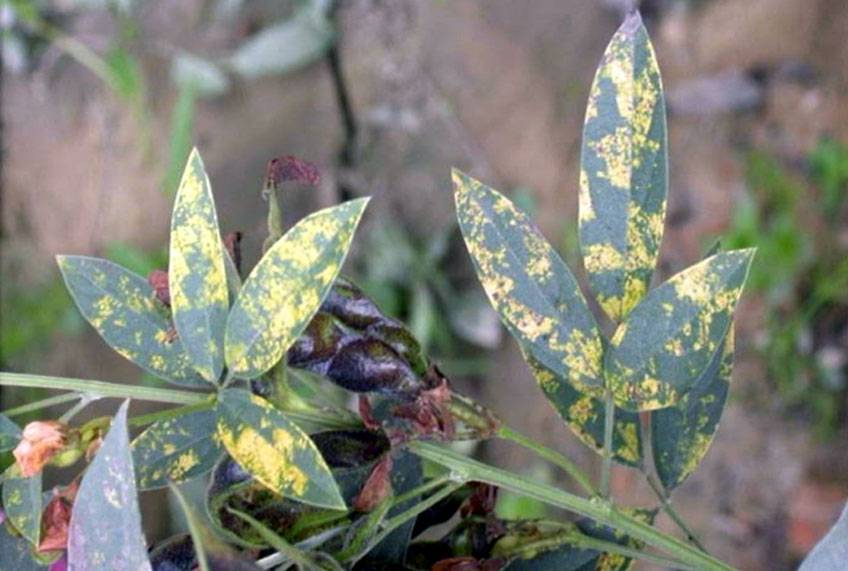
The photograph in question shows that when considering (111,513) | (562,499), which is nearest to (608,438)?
(562,499)

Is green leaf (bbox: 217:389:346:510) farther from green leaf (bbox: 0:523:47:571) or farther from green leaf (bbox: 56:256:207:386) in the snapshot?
green leaf (bbox: 0:523:47:571)

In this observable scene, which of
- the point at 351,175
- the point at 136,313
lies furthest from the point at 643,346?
the point at 351,175

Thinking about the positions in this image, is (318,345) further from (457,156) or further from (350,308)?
(457,156)

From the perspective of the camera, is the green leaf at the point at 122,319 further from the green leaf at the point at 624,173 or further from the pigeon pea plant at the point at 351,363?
the green leaf at the point at 624,173

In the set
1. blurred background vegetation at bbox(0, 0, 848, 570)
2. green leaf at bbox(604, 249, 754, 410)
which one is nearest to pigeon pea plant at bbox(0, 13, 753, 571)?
green leaf at bbox(604, 249, 754, 410)

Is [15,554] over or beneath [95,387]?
beneath

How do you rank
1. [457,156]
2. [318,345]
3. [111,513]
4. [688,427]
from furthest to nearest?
1. [457,156]
2. [688,427]
3. [318,345]
4. [111,513]

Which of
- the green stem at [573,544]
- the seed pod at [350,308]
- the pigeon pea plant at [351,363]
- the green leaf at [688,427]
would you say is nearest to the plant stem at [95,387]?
the pigeon pea plant at [351,363]

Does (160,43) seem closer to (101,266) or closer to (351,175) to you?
(351,175)
